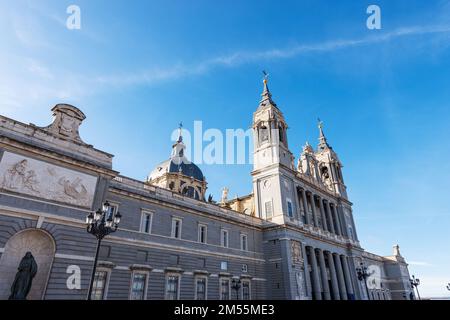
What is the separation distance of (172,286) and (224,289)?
6056mm

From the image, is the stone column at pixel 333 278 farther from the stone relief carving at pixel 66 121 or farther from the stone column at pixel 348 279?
the stone relief carving at pixel 66 121

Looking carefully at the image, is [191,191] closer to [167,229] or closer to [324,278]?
[324,278]

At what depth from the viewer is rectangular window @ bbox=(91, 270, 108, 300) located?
18312mm

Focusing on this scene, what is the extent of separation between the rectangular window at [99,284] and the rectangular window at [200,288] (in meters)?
8.05

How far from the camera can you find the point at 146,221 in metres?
22.9

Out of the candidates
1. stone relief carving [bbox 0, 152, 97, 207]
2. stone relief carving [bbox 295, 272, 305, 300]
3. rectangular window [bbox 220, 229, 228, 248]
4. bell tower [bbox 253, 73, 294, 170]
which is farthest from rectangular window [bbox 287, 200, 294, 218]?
stone relief carving [bbox 0, 152, 97, 207]

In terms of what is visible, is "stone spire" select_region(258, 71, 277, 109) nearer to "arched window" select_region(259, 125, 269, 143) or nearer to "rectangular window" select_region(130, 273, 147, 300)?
"arched window" select_region(259, 125, 269, 143)

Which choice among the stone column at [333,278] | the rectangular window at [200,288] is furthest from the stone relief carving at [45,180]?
the stone column at [333,278]

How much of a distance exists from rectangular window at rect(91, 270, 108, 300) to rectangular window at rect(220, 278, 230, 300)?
11.2 meters

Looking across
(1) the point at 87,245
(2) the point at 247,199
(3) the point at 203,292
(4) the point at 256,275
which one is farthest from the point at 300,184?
(1) the point at 87,245

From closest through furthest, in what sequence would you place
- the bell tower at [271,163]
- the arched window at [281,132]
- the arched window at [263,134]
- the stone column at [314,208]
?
1. the bell tower at [271,163]
2. the arched window at [263,134]
3. the stone column at [314,208]
4. the arched window at [281,132]

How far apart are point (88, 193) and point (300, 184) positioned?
29915mm

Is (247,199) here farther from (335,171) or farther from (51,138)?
(51,138)

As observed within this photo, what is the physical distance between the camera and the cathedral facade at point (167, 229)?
15.4 meters
